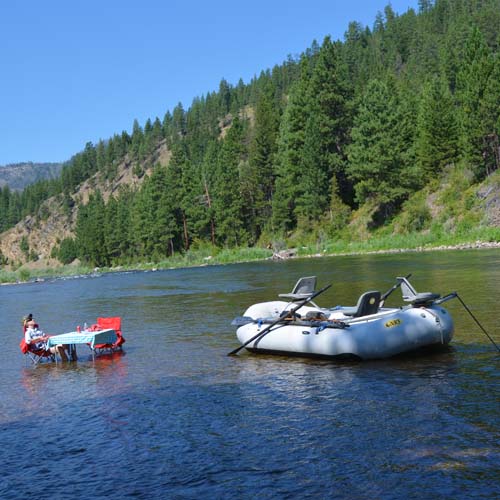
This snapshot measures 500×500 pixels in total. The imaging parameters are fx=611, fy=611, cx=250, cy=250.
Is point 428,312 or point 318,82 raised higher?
point 318,82

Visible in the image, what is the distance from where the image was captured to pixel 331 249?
6956 centimetres

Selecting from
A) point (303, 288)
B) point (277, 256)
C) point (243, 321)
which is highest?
point (303, 288)

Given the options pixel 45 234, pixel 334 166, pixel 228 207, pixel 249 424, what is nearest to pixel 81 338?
pixel 249 424

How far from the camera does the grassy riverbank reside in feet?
181

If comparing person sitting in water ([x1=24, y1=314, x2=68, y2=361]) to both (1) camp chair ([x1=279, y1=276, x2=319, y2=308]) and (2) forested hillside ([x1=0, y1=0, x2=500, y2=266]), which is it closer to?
(1) camp chair ([x1=279, y1=276, x2=319, y2=308])

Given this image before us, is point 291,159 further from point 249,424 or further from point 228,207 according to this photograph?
point 249,424

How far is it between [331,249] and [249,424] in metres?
59.0

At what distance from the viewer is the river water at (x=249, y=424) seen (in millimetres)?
8734

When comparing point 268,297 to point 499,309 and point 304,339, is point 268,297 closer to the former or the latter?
point 499,309

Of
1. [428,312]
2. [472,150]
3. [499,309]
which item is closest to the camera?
[428,312]

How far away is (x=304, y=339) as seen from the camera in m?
16.3

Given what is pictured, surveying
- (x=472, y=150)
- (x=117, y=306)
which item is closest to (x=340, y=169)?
(x=472, y=150)

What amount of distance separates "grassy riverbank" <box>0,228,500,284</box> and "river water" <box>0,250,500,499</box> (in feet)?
122

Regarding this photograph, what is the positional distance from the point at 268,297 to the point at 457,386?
19.2 meters
